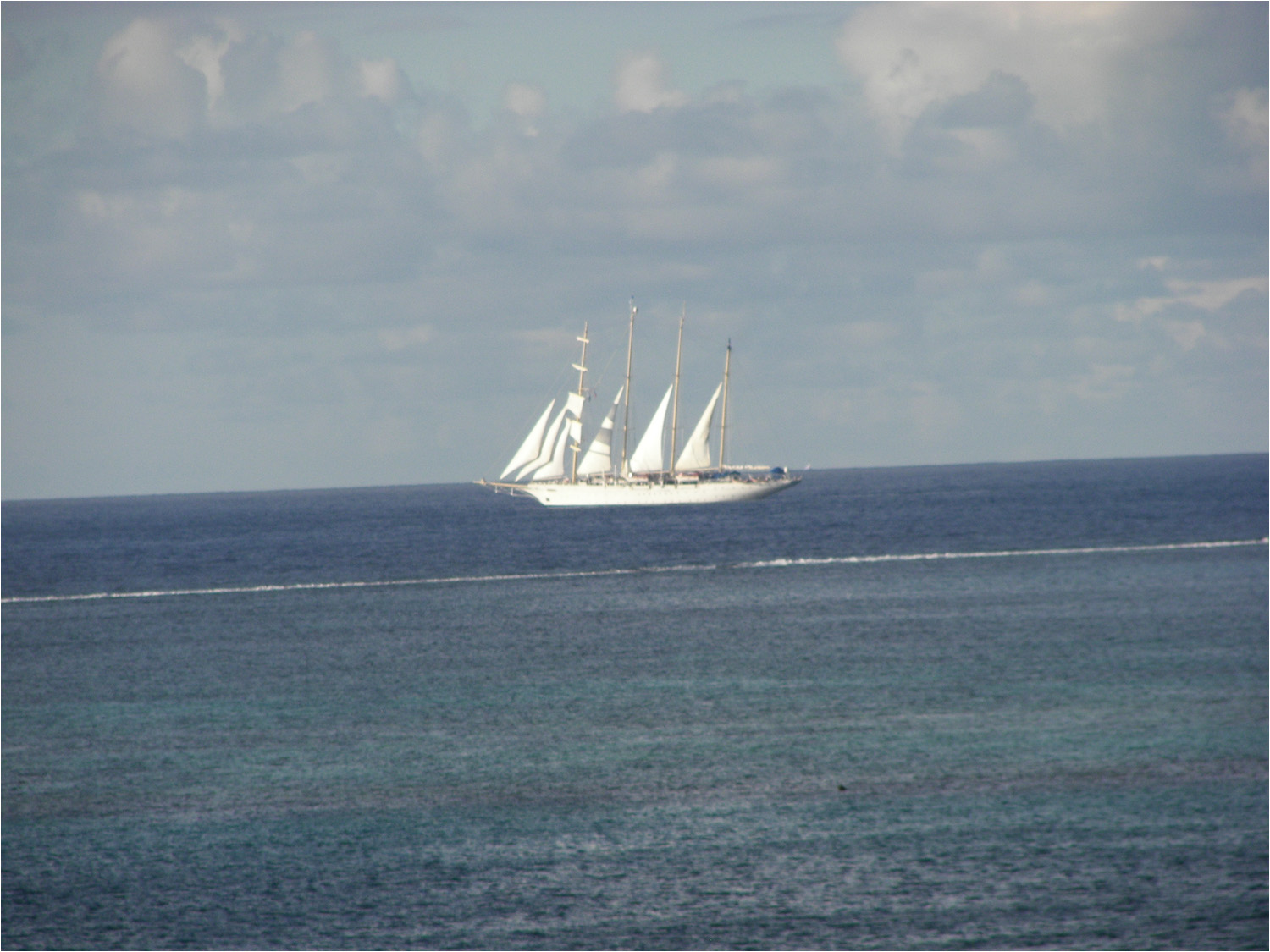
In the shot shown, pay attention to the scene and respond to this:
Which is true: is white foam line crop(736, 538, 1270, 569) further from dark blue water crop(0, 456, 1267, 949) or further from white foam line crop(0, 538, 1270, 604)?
dark blue water crop(0, 456, 1267, 949)

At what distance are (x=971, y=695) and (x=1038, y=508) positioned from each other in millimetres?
139286

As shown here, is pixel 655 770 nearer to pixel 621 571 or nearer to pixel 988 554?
pixel 621 571

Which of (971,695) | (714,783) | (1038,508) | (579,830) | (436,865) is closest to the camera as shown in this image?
(436,865)

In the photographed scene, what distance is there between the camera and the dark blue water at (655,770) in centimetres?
3300

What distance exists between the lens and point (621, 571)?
11525cm

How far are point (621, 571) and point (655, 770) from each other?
70384 millimetres

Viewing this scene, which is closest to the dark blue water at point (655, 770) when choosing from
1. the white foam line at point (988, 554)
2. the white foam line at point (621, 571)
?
the white foam line at point (621, 571)

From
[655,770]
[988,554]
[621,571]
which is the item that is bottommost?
[655,770]

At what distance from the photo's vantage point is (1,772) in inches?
1854

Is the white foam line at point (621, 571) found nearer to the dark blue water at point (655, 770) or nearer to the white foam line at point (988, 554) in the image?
the white foam line at point (988, 554)

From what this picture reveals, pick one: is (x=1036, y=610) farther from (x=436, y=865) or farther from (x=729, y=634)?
(x=436, y=865)

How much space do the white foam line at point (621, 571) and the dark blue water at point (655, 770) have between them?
14.7 meters

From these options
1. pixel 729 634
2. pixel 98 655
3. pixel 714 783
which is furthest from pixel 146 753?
pixel 729 634

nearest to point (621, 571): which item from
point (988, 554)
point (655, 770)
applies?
point (988, 554)
